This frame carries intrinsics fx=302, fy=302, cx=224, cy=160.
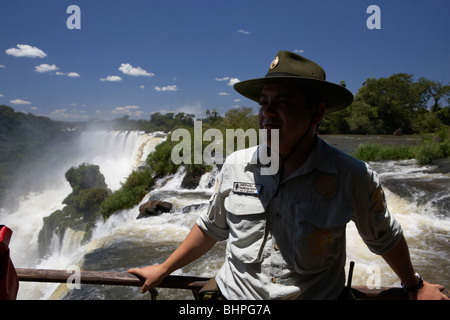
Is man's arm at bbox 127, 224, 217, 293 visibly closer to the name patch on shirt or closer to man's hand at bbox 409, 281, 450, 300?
the name patch on shirt

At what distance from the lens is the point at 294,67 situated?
4.41ft

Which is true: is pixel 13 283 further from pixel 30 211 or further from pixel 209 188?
pixel 30 211

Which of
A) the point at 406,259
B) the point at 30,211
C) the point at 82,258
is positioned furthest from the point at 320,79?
the point at 30,211

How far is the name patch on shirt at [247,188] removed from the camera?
1.40m

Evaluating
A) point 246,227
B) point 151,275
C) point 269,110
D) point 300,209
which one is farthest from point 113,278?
point 269,110

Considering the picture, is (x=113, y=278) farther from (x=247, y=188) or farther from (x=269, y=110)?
(x=269, y=110)

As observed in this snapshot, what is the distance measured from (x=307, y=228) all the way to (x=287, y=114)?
0.49 m

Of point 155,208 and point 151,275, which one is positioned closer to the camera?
point 151,275

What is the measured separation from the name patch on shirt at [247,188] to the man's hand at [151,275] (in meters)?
0.56

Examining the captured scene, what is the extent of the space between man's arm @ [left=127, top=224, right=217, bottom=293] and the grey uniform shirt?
0.22 m

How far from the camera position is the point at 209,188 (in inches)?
469

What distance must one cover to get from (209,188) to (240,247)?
34.8 ft

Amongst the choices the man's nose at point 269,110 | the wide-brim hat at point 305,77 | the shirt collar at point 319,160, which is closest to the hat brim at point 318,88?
the wide-brim hat at point 305,77
